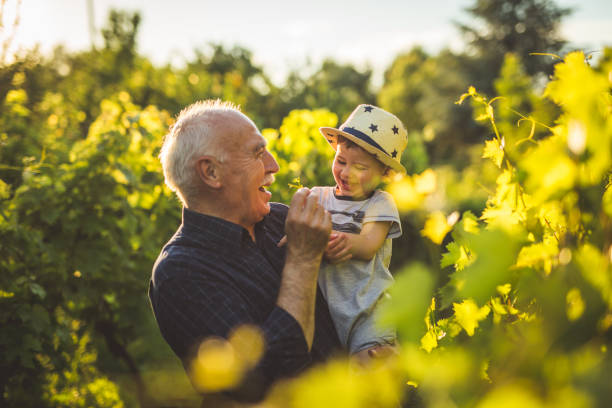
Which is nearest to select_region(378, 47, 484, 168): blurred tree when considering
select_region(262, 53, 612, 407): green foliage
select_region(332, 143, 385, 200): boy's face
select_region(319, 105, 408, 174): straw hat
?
select_region(319, 105, 408, 174): straw hat

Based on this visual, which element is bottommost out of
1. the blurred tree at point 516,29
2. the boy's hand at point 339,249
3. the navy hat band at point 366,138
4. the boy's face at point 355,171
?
the boy's hand at point 339,249

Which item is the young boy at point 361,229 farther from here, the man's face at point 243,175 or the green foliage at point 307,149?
the green foliage at point 307,149

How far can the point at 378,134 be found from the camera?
2.12m

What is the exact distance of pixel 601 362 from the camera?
47cm

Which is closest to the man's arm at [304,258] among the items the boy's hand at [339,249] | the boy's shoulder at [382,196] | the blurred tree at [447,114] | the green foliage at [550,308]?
the boy's hand at [339,249]

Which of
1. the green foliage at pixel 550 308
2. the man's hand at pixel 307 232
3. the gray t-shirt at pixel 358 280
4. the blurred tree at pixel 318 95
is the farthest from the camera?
the blurred tree at pixel 318 95

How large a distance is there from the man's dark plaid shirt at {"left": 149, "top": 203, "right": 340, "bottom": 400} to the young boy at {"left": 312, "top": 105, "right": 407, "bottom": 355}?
111 mm

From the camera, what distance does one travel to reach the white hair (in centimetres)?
201

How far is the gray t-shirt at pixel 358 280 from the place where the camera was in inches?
74.4

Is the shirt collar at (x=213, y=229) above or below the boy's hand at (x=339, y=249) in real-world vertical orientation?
above

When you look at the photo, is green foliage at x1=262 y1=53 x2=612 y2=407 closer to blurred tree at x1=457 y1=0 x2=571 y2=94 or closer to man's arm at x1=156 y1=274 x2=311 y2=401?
man's arm at x1=156 y1=274 x2=311 y2=401

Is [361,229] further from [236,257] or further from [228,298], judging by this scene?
[228,298]

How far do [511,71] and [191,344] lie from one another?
1404 millimetres

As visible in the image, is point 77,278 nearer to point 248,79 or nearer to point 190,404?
point 190,404
